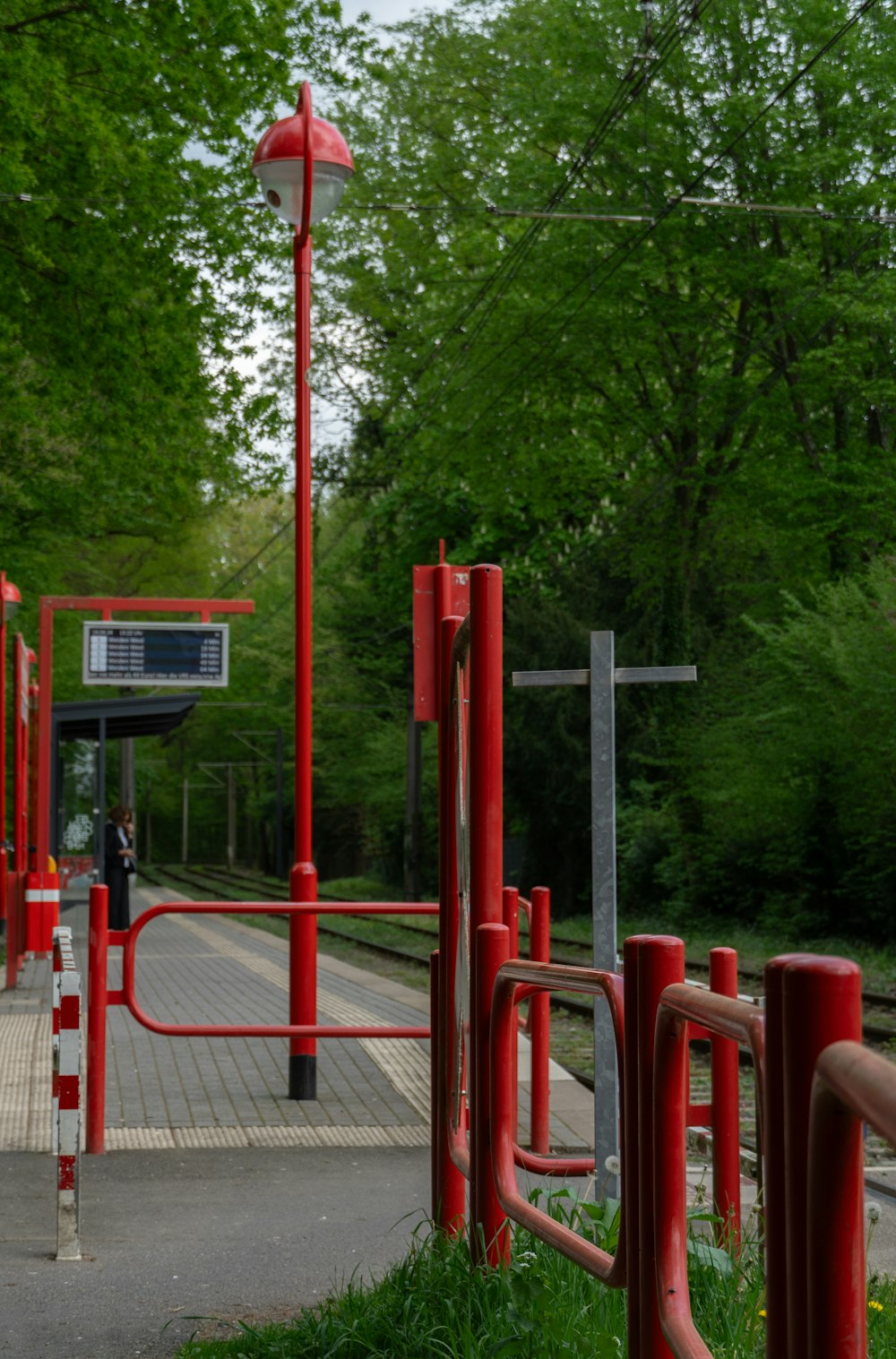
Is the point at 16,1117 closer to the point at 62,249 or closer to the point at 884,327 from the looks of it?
the point at 62,249

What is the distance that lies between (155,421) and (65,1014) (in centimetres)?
1317

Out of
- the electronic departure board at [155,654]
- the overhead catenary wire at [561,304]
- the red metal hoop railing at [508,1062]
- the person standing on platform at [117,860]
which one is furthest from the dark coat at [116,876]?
the red metal hoop railing at [508,1062]

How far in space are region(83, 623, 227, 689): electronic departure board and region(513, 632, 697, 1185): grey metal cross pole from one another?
11.2 meters

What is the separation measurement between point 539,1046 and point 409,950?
1696 cm

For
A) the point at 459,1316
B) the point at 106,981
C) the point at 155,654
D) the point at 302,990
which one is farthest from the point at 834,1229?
the point at 155,654

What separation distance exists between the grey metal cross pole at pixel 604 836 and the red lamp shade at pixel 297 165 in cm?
488

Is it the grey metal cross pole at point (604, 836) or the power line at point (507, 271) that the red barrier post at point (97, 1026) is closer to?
the grey metal cross pole at point (604, 836)

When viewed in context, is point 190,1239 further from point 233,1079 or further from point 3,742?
point 3,742

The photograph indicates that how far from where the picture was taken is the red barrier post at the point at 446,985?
16.3ft

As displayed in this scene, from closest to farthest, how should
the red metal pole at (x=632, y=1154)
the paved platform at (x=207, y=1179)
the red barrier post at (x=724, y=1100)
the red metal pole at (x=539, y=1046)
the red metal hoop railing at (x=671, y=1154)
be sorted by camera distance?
the red metal hoop railing at (x=671, y=1154)
the red metal pole at (x=632, y=1154)
the paved platform at (x=207, y=1179)
the red barrier post at (x=724, y=1100)
the red metal pole at (x=539, y=1046)

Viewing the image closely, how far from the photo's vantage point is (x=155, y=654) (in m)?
16.6

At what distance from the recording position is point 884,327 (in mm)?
22422

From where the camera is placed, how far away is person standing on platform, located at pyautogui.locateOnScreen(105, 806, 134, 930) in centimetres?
1984

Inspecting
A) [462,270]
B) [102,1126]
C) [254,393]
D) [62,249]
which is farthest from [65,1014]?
[462,270]
